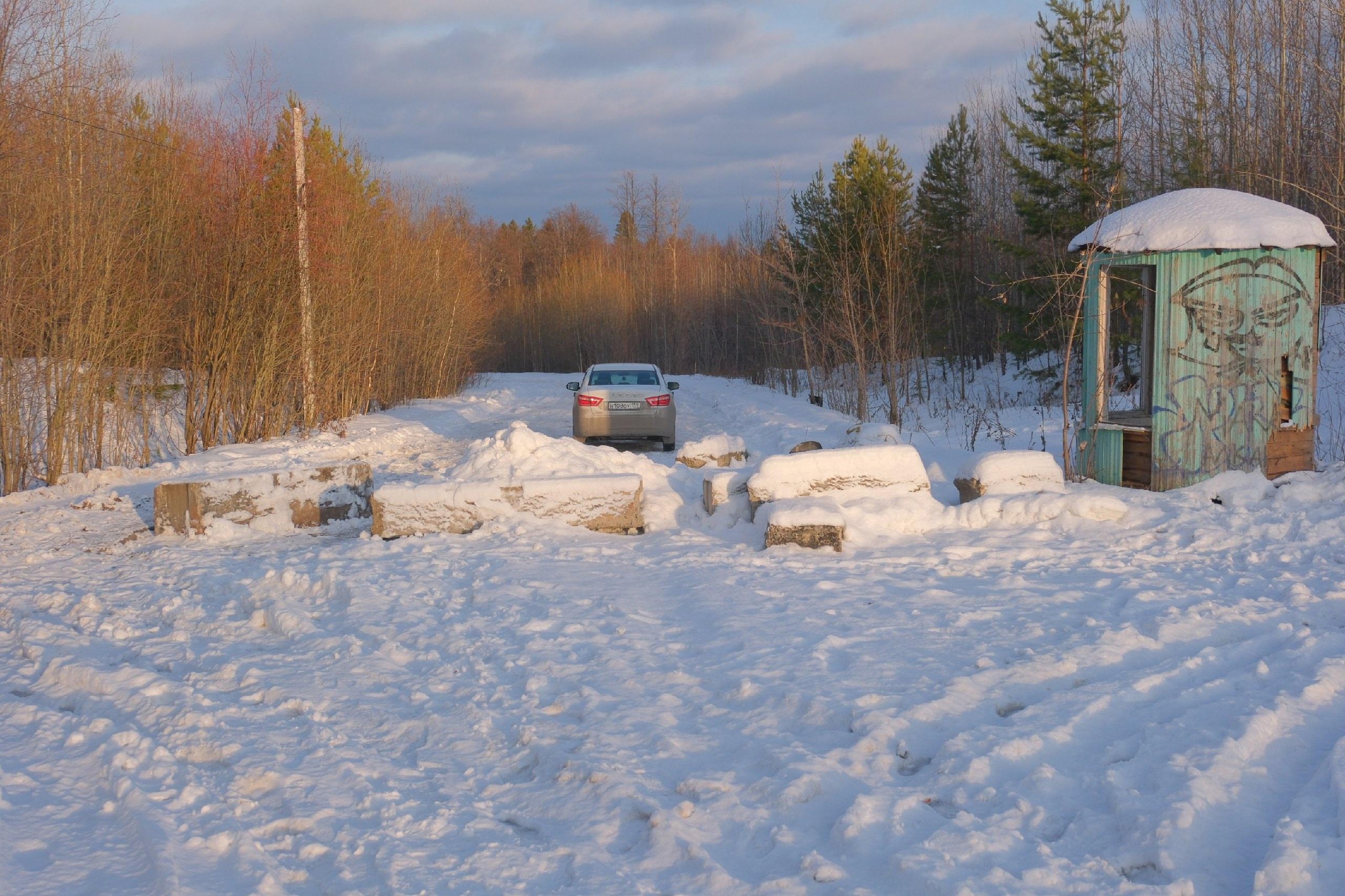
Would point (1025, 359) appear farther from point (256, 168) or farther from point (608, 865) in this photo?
point (608, 865)

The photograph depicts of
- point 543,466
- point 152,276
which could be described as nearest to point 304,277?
point 152,276

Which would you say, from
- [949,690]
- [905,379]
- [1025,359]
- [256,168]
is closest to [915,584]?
[949,690]

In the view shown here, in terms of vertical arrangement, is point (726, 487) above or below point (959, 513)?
above

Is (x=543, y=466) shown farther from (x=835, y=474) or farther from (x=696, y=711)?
(x=696, y=711)

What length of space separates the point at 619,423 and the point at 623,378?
120 centimetres

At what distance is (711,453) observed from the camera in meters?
13.1

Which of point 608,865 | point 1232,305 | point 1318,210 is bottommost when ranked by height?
point 608,865

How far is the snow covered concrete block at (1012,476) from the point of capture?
30.8ft

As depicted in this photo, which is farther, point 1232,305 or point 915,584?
point 1232,305

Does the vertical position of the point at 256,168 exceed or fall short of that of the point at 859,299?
it exceeds it

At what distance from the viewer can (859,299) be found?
2723 cm

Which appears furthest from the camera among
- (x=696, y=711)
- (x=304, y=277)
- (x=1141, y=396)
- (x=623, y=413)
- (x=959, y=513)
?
(x=304, y=277)

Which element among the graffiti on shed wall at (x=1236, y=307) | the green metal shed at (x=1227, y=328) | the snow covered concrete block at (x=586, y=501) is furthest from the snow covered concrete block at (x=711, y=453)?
the graffiti on shed wall at (x=1236, y=307)

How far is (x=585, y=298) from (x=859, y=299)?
34.3 metres
